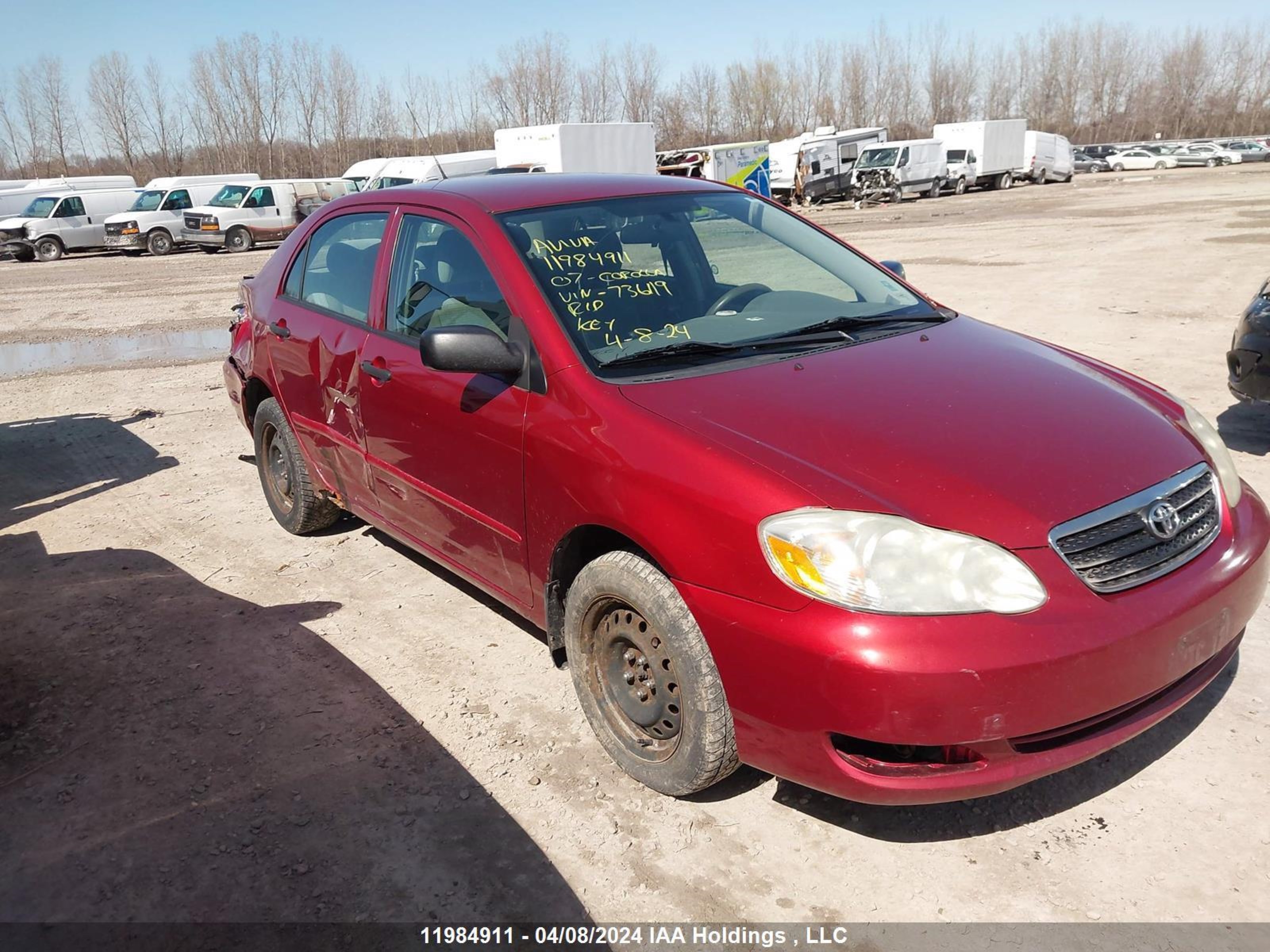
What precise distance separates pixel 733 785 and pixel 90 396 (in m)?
8.12

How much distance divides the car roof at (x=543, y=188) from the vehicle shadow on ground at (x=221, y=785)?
6.07ft

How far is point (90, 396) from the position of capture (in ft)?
29.5

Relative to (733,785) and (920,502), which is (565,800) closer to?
(733,785)

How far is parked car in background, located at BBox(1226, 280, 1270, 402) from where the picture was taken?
5.18 metres

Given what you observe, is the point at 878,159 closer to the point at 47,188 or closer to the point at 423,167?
the point at 423,167

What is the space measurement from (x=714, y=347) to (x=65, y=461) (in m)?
5.55

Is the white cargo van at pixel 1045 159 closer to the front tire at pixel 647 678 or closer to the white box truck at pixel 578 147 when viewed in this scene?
the white box truck at pixel 578 147

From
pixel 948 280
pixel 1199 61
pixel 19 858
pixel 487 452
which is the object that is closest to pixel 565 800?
pixel 487 452

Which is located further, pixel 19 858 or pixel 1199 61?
pixel 1199 61

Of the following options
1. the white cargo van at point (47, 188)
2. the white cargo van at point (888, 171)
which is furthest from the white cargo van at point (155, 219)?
the white cargo van at point (888, 171)

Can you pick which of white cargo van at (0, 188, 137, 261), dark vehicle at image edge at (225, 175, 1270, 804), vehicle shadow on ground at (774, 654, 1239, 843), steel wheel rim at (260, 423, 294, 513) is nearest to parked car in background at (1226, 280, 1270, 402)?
dark vehicle at image edge at (225, 175, 1270, 804)

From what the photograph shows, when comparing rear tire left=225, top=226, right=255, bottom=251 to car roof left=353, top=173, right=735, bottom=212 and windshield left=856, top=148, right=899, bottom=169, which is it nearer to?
windshield left=856, top=148, right=899, bottom=169

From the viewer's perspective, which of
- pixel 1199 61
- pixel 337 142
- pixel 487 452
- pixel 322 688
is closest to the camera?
pixel 487 452

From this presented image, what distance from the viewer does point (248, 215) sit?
27094mm
